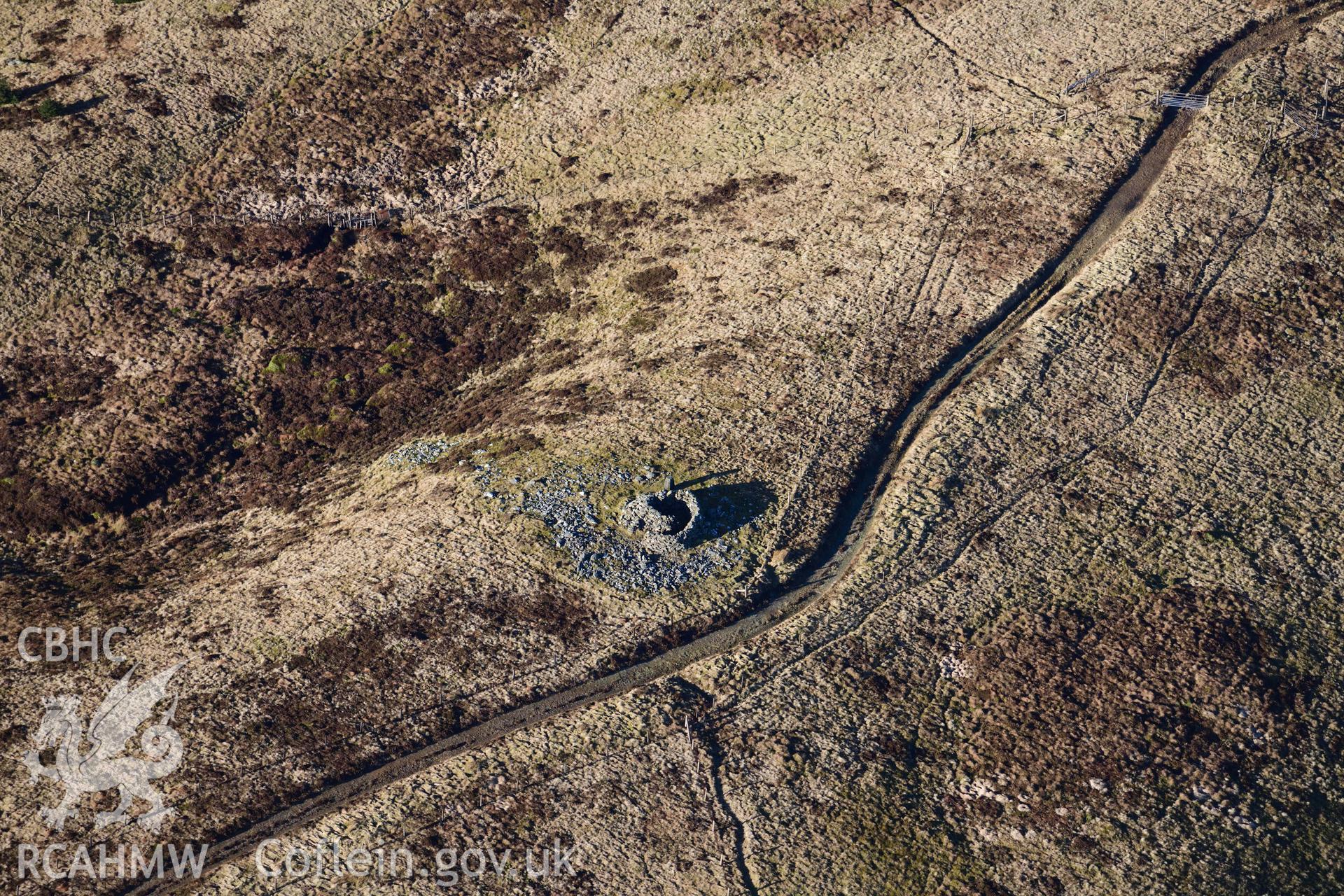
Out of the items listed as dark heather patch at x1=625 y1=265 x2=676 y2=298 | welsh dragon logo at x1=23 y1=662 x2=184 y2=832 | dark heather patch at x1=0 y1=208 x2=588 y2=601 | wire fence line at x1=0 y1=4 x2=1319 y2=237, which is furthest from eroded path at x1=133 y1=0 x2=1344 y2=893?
dark heather patch at x1=625 y1=265 x2=676 y2=298

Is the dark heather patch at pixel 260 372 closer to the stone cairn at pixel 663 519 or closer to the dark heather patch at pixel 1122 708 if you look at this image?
the stone cairn at pixel 663 519

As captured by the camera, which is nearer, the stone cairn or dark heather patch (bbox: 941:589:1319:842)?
dark heather patch (bbox: 941:589:1319:842)

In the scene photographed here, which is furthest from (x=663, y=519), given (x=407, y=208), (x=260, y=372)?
(x=407, y=208)

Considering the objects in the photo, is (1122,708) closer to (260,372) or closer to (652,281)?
(652,281)

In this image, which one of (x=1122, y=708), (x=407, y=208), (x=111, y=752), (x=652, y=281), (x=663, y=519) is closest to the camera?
(x=111, y=752)

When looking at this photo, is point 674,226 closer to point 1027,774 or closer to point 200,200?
point 200,200

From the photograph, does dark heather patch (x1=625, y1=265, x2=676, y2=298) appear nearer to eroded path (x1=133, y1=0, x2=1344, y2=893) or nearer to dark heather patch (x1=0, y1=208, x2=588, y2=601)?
dark heather patch (x1=0, y1=208, x2=588, y2=601)
